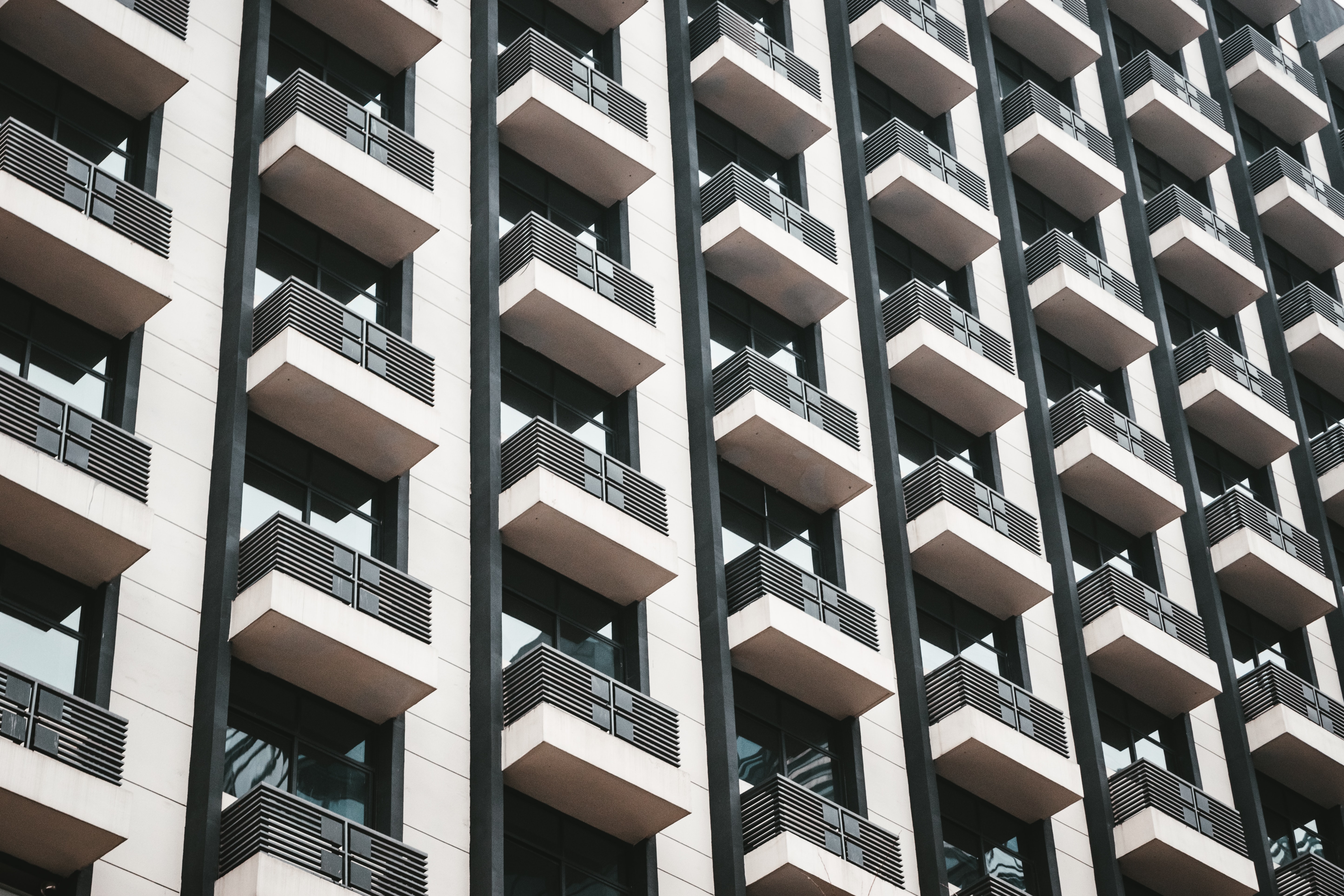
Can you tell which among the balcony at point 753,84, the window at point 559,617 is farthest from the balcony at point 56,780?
the balcony at point 753,84

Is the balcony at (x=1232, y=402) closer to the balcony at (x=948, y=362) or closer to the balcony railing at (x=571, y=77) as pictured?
the balcony at (x=948, y=362)

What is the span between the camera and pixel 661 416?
3575 cm

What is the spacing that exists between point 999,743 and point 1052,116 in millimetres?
19259

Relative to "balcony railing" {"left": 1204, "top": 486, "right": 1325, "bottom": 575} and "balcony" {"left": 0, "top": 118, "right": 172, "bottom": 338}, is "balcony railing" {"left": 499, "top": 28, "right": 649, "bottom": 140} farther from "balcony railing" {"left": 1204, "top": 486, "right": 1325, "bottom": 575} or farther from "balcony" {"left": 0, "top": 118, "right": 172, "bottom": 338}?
"balcony railing" {"left": 1204, "top": 486, "right": 1325, "bottom": 575}

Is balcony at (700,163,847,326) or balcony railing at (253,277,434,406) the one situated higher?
balcony at (700,163,847,326)

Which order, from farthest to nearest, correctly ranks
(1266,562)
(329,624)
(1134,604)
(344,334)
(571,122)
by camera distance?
(1266,562) → (1134,604) → (571,122) → (344,334) → (329,624)

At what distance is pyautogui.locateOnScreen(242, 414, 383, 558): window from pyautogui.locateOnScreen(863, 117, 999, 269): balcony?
16348 mm

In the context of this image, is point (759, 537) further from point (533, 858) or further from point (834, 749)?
point (533, 858)

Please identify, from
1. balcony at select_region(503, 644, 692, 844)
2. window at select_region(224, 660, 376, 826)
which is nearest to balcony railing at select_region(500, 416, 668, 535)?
balcony at select_region(503, 644, 692, 844)

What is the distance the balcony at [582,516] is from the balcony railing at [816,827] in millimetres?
4111

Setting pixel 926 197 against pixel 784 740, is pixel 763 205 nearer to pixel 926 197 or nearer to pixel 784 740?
pixel 926 197

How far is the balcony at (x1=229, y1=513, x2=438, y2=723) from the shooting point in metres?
27.4

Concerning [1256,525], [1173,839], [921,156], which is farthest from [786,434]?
[1256,525]

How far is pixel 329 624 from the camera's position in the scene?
91.0 ft
